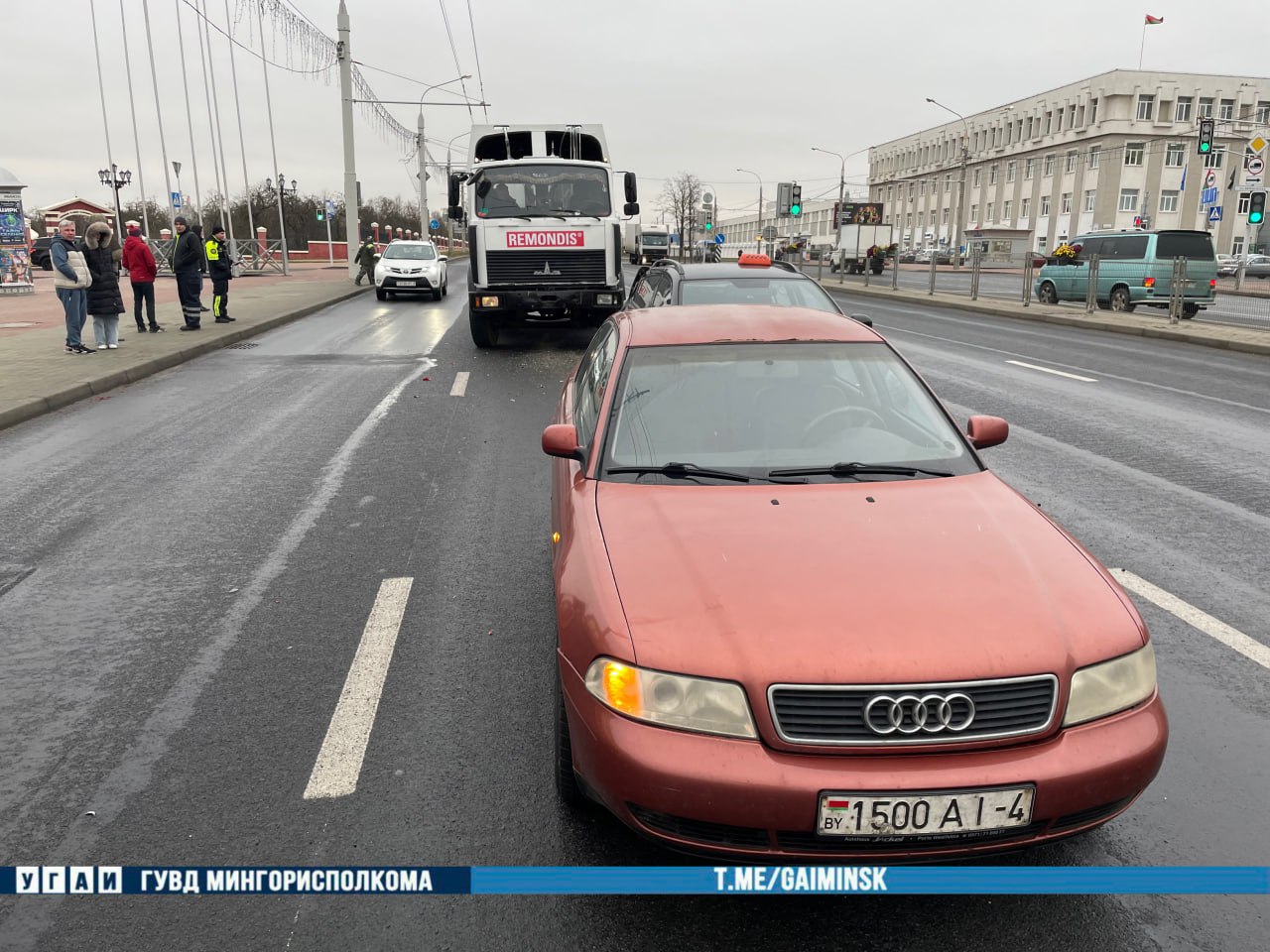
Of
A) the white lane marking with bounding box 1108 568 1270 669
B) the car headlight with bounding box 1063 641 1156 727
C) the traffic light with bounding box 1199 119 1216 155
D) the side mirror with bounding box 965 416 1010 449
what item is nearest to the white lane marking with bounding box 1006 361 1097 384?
the white lane marking with bounding box 1108 568 1270 669

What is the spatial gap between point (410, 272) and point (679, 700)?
25.8 meters

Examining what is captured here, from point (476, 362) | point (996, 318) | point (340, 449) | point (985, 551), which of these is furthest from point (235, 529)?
point (996, 318)

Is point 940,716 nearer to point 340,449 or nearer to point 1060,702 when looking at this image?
point 1060,702

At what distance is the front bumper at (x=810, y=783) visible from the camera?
2.32 metres

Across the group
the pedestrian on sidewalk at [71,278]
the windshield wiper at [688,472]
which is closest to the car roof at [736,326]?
the windshield wiper at [688,472]

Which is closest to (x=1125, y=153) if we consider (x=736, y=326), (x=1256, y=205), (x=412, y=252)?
(x=1256, y=205)

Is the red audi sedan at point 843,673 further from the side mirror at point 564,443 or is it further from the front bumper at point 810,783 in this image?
the side mirror at point 564,443

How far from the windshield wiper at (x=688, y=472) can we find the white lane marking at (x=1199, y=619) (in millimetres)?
2219

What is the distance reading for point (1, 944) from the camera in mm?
2449

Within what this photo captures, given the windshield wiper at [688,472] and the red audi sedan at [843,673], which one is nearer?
the red audi sedan at [843,673]

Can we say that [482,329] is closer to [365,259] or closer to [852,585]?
[852,585]

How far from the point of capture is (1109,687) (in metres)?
2.51

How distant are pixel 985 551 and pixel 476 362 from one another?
1184 centimetres
